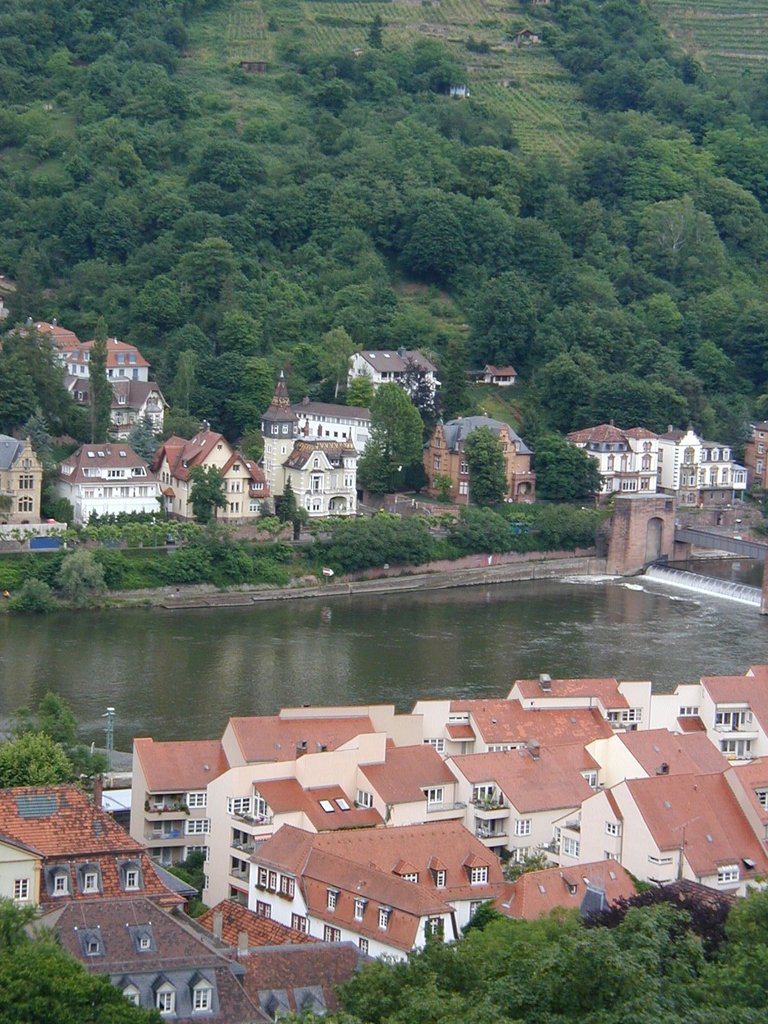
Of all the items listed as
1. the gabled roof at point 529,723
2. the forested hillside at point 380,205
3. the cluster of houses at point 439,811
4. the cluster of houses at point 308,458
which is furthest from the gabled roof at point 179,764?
the forested hillside at point 380,205

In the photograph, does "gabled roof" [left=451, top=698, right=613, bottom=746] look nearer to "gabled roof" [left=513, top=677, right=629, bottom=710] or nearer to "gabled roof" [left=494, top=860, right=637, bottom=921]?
"gabled roof" [left=513, top=677, right=629, bottom=710]

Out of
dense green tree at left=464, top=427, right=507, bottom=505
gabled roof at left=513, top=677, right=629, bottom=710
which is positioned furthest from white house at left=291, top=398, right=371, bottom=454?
gabled roof at left=513, top=677, right=629, bottom=710

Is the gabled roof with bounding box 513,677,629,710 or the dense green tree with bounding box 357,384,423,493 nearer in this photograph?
the gabled roof with bounding box 513,677,629,710

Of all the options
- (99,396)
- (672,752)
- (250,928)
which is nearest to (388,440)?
(99,396)

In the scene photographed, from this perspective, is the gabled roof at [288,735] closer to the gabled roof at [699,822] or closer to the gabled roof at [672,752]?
the gabled roof at [672,752]

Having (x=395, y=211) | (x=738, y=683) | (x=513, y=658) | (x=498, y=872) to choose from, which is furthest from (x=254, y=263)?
(x=498, y=872)

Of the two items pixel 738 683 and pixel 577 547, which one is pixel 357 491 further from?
pixel 738 683
